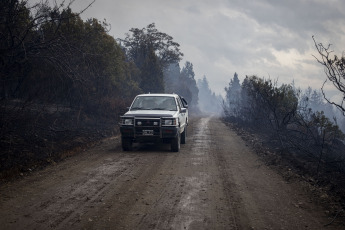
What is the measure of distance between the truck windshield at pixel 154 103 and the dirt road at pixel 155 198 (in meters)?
2.96

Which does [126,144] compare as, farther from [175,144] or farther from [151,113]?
[175,144]

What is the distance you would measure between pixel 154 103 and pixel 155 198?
649 cm

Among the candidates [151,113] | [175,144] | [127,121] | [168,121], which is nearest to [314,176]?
[175,144]

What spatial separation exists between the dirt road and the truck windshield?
9.70ft

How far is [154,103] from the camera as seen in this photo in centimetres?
1188

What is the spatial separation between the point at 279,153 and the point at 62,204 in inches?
342

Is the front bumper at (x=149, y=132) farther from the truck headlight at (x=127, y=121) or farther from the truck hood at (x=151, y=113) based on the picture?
the truck hood at (x=151, y=113)

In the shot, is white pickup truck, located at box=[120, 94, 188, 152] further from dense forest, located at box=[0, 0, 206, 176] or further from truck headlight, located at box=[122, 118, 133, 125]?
dense forest, located at box=[0, 0, 206, 176]

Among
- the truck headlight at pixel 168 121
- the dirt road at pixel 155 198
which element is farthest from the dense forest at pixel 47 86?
the truck headlight at pixel 168 121

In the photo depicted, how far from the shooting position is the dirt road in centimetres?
462

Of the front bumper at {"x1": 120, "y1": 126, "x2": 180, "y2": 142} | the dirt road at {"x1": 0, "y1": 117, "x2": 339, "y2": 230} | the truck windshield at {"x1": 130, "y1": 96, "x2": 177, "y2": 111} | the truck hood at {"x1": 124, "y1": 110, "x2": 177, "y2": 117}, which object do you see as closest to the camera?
the dirt road at {"x1": 0, "y1": 117, "x2": 339, "y2": 230}

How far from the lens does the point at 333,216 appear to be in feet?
17.1

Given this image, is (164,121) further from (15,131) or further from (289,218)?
(289,218)

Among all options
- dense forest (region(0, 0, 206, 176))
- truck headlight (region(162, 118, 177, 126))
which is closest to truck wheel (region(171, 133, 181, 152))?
truck headlight (region(162, 118, 177, 126))
